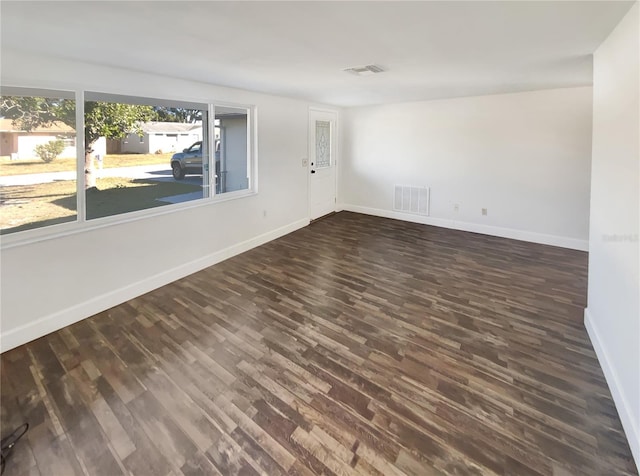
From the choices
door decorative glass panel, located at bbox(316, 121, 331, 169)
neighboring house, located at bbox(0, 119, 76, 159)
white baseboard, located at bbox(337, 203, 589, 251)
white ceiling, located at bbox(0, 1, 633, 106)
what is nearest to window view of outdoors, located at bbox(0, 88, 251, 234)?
neighboring house, located at bbox(0, 119, 76, 159)

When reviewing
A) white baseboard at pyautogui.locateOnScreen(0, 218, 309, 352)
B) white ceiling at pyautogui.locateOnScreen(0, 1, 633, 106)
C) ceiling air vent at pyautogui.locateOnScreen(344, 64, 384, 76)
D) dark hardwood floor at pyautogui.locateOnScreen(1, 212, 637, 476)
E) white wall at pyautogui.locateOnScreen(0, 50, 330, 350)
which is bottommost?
dark hardwood floor at pyautogui.locateOnScreen(1, 212, 637, 476)

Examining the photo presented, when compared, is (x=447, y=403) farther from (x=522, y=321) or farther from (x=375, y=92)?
(x=375, y=92)

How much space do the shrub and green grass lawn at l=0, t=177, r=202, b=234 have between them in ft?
0.72

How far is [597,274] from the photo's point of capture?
98.5 inches

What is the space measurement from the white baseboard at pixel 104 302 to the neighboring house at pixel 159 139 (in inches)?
53.0

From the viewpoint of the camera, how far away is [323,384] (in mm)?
2193

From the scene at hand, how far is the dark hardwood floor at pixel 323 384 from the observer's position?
5.53 feet

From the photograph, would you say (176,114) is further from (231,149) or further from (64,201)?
(64,201)

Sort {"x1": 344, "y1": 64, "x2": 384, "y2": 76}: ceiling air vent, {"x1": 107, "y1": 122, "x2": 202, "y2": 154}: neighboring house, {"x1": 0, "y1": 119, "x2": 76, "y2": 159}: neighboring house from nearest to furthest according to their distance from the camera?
Result: {"x1": 0, "y1": 119, "x2": 76, "y2": 159}: neighboring house → {"x1": 344, "y1": 64, "x2": 384, "y2": 76}: ceiling air vent → {"x1": 107, "y1": 122, "x2": 202, "y2": 154}: neighboring house

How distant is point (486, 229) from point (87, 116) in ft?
18.6

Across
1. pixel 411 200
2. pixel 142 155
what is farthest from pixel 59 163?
pixel 411 200

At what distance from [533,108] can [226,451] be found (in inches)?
224

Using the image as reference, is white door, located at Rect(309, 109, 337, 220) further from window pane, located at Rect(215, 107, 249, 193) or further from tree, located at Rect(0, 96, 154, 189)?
tree, located at Rect(0, 96, 154, 189)

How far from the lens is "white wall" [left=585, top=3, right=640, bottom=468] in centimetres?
176
